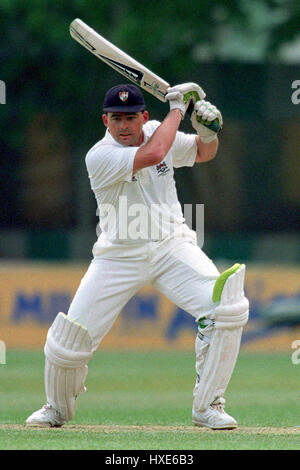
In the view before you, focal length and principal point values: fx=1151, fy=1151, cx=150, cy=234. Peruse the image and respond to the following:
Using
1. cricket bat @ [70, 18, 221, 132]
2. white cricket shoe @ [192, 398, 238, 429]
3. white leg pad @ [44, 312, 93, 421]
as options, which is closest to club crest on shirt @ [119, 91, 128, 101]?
cricket bat @ [70, 18, 221, 132]

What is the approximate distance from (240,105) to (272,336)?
3.72 meters

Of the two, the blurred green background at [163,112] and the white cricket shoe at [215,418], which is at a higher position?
the blurred green background at [163,112]

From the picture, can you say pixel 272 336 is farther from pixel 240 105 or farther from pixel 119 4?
pixel 119 4

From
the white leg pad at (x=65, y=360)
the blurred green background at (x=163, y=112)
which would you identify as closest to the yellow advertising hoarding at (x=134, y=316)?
the blurred green background at (x=163, y=112)

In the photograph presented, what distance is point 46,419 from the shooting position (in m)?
6.02

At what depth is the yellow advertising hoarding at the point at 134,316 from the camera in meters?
13.1

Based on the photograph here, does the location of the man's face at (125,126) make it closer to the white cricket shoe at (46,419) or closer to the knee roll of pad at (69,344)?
the knee roll of pad at (69,344)

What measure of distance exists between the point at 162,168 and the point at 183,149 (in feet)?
0.86

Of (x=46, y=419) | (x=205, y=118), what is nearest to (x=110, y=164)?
(x=205, y=118)

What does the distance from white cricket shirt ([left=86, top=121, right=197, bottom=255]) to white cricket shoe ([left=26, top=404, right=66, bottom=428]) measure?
88 centimetres

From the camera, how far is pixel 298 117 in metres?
16.0

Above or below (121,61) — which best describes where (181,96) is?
below

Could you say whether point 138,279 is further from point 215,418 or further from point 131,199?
point 215,418
